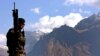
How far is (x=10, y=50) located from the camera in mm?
8609

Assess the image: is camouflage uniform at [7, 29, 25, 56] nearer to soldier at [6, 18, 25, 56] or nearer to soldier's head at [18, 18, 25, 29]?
soldier at [6, 18, 25, 56]

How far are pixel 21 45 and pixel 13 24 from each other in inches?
26.8

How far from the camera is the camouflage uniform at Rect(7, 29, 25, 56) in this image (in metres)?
8.49

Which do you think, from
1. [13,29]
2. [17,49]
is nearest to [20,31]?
[13,29]

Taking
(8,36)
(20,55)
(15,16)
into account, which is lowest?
(20,55)

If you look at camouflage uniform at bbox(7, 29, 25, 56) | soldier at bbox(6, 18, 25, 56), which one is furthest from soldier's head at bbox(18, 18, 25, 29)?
camouflage uniform at bbox(7, 29, 25, 56)

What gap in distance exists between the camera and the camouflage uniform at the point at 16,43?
8.49 metres

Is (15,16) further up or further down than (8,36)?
further up

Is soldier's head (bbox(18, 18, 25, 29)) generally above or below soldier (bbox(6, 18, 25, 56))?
above

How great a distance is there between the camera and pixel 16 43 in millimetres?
8664

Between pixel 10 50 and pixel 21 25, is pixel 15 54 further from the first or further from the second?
pixel 21 25

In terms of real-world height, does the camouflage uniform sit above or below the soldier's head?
below

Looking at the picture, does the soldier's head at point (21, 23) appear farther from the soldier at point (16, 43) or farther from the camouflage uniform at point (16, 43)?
the camouflage uniform at point (16, 43)

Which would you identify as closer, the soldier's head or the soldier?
the soldier
